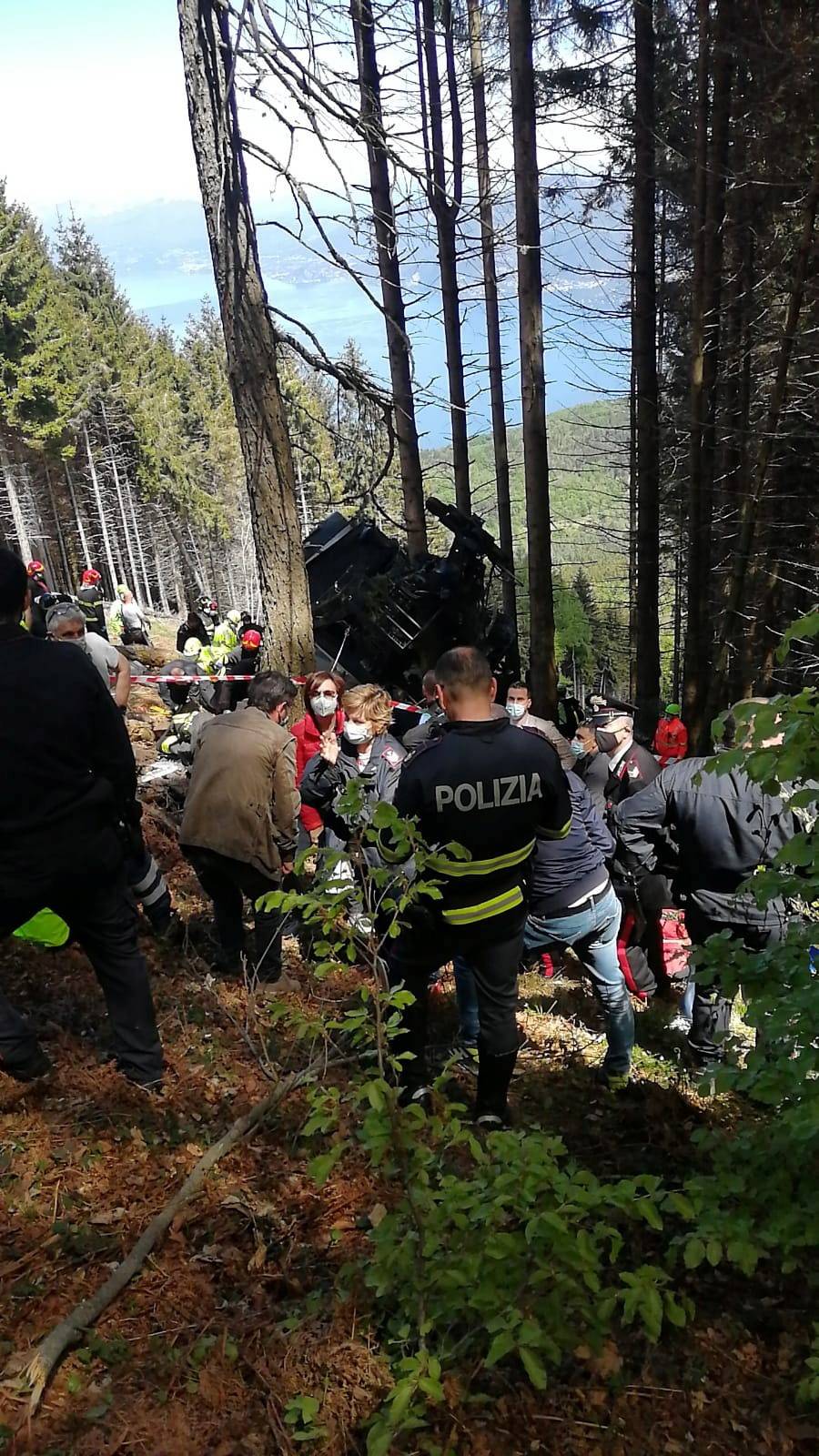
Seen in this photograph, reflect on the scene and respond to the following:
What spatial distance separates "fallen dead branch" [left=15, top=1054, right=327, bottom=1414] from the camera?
231 centimetres

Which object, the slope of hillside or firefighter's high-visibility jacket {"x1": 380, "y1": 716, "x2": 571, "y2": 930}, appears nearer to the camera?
firefighter's high-visibility jacket {"x1": 380, "y1": 716, "x2": 571, "y2": 930}

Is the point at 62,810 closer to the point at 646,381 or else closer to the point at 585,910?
the point at 585,910

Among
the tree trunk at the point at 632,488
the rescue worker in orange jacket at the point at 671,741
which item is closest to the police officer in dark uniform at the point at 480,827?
the rescue worker in orange jacket at the point at 671,741

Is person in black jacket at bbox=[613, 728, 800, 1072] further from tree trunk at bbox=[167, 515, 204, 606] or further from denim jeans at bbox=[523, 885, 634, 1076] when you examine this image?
tree trunk at bbox=[167, 515, 204, 606]

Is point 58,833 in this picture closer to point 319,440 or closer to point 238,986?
point 238,986

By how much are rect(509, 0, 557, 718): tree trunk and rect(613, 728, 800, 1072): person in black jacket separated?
7364 millimetres

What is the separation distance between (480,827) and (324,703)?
271 centimetres

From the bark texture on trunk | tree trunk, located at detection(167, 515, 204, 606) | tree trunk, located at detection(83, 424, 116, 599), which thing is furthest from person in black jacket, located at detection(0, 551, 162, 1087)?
tree trunk, located at detection(167, 515, 204, 606)

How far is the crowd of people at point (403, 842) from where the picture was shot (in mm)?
3141

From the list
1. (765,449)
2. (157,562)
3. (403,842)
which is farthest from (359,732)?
(157,562)

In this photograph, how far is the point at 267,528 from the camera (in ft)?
17.9

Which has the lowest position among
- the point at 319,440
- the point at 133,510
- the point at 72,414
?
the point at 133,510

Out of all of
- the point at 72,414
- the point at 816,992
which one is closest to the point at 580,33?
the point at 816,992

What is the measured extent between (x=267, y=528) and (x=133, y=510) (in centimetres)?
4758
